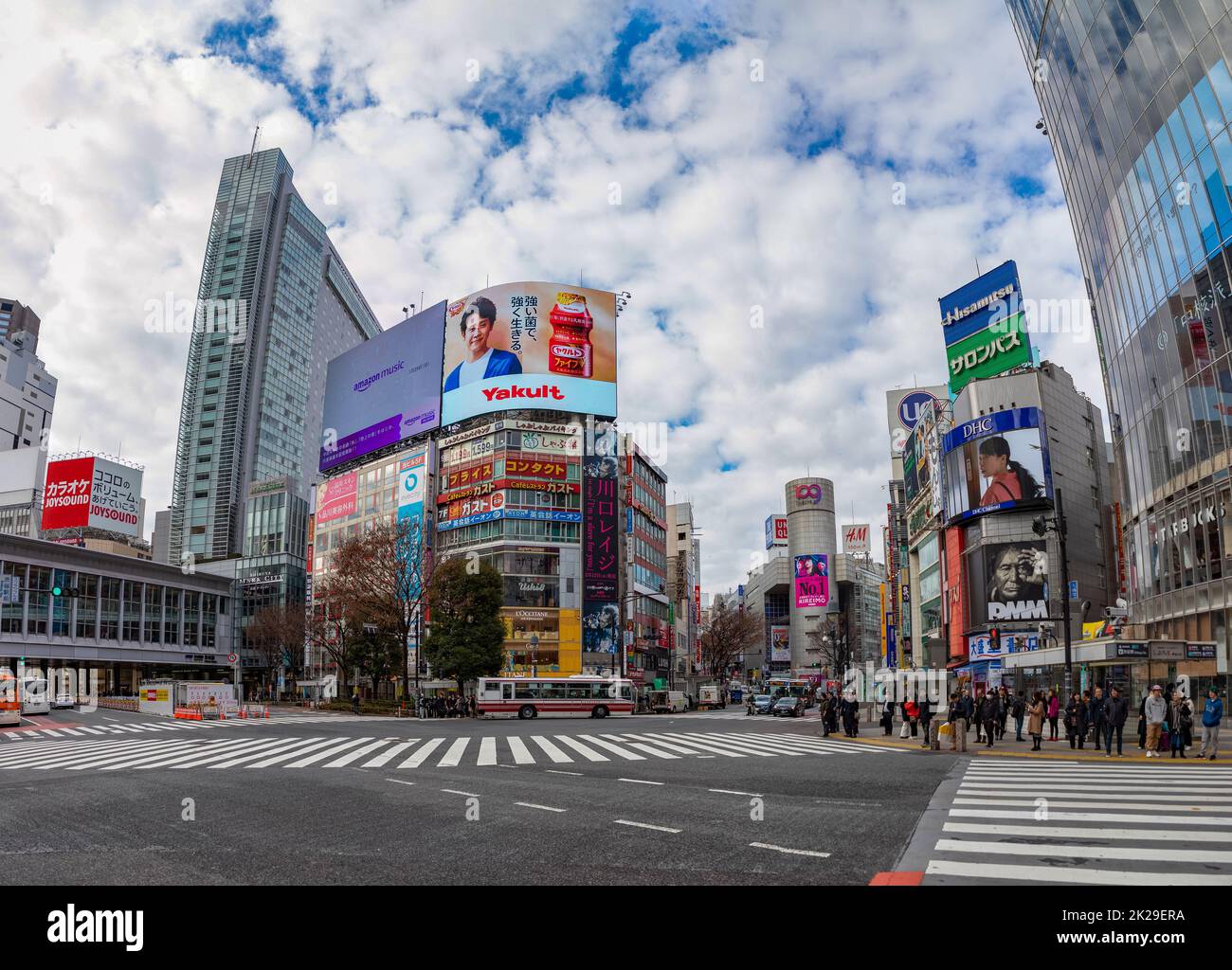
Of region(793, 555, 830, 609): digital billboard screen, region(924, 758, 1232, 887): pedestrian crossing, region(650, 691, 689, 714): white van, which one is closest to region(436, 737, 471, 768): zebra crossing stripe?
region(924, 758, 1232, 887): pedestrian crossing

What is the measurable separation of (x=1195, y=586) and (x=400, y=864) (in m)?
43.4

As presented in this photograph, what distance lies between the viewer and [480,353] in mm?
87812

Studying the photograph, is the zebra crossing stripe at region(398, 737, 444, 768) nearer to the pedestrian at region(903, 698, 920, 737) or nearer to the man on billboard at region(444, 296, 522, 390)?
the pedestrian at region(903, 698, 920, 737)

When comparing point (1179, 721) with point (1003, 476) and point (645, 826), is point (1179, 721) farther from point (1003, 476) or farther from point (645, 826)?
point (1003, 476)

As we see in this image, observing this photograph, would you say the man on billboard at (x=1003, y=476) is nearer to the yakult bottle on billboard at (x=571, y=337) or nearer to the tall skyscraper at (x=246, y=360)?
the yakult bottle on billboard at (x=571, y=337)

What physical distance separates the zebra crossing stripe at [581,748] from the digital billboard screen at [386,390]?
194 ft

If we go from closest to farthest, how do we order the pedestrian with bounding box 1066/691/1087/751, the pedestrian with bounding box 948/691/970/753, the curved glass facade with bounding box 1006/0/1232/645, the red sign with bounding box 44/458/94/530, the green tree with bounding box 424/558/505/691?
the pedestrian with bounding box 1066/691/1087/751, the pedestrian with bounding box 948/691/970/753, the curved glass facade with bounding box 1006/0/1232/645, the green tree with bounding box 424/558/505/691, the red sign with bounding box 44/458/94/530

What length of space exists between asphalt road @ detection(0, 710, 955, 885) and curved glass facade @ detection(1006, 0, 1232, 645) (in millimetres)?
24909

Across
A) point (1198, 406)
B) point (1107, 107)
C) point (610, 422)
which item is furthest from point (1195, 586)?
point (610, 422)

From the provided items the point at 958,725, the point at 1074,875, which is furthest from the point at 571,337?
the point at 1074,875

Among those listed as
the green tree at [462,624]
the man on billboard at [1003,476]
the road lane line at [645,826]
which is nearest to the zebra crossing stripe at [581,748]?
the road lane line at [645,826]

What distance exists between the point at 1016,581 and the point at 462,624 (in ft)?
146

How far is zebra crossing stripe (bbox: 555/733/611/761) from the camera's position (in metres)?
23.8
